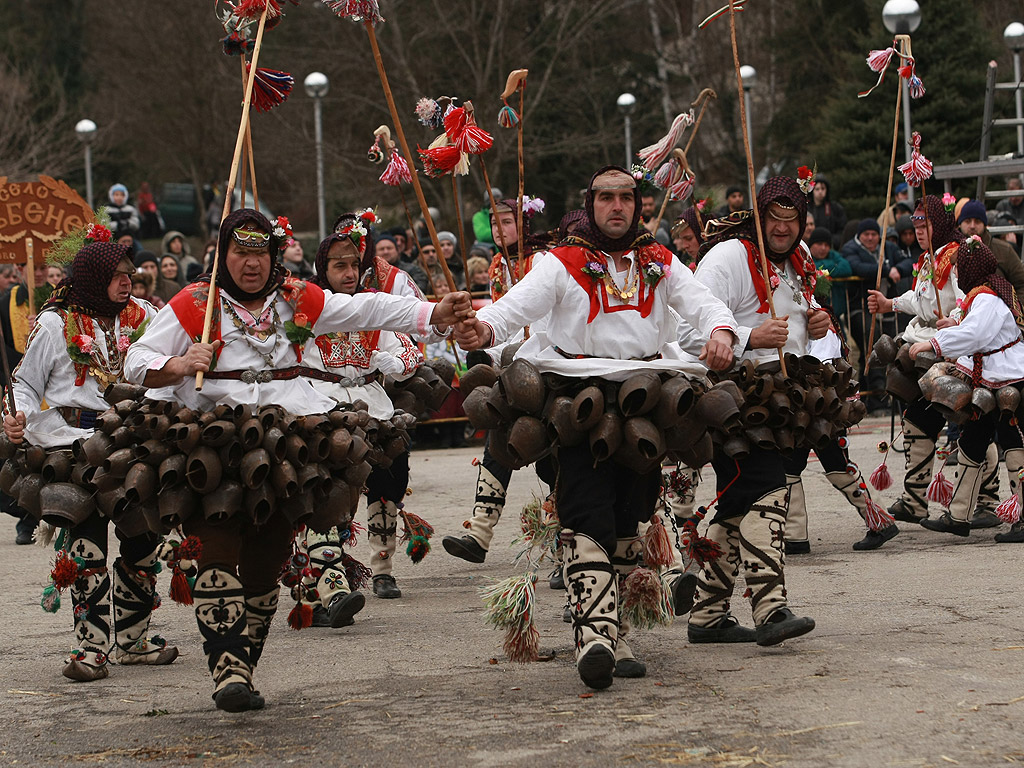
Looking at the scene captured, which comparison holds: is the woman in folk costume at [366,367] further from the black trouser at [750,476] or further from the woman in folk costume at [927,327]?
the woman in folk costume at [927,327]

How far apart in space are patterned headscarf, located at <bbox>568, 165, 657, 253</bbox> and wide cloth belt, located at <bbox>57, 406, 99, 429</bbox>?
2.57 m

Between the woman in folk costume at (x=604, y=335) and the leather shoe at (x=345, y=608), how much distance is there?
1.75m

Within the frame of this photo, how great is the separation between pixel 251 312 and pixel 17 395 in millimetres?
1773

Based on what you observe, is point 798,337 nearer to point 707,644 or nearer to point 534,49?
point 707,644

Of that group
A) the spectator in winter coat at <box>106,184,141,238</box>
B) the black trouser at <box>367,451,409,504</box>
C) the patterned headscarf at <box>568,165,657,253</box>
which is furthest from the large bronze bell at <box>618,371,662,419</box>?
the spectator in winter coat at <box>106,184,141,238</box>

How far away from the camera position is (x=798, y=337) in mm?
7156

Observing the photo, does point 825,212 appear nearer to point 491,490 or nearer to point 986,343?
point 986,343

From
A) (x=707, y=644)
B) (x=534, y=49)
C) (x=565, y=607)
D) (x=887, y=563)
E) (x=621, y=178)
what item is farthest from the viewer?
(x=534, y=49)

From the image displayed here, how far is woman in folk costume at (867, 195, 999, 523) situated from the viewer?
9.91 meters

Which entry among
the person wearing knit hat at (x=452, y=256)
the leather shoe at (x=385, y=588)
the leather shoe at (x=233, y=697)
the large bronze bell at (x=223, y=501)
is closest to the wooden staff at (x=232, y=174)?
the large bronze bell at (x=223, y=501)

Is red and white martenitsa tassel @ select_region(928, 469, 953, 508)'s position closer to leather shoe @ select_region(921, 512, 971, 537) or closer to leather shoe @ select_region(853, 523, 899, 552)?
leather shoe @ select_region(921, 512, 971, 537)

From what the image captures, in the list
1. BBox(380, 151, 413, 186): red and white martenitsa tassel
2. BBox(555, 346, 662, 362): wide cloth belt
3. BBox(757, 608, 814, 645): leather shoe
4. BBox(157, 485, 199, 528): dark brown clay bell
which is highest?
BBox(380, 151, 413, 186): red and white martenitsa tassel

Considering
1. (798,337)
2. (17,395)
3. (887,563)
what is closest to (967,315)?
(887,563)

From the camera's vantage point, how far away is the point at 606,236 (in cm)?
640
